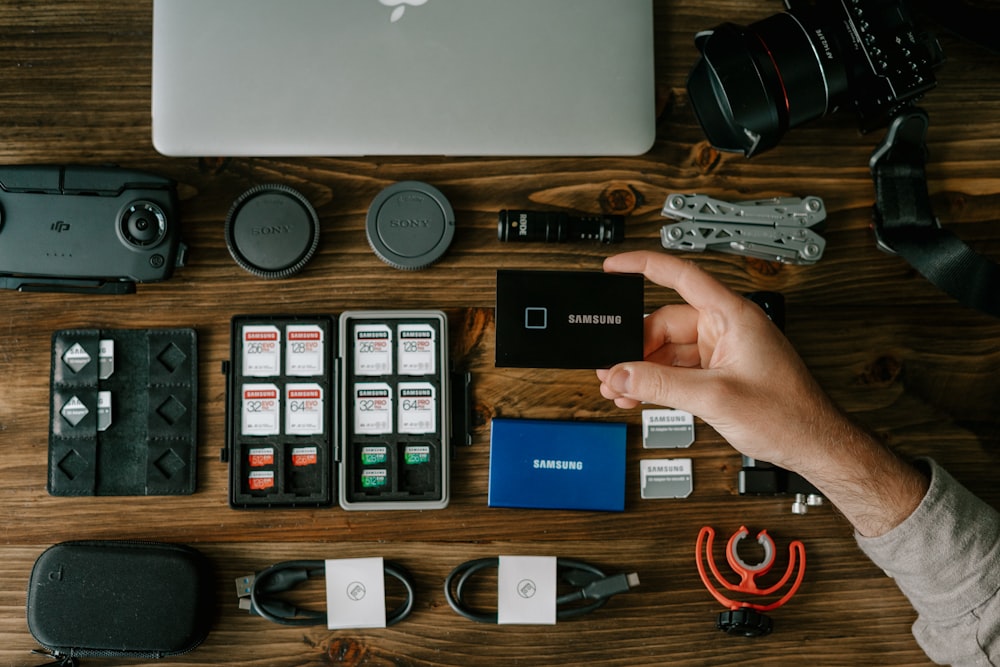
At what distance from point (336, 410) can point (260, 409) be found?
0.12 m

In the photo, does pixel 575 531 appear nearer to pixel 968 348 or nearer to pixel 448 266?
pixel 448 266

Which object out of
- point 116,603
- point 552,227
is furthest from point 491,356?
point 116,603

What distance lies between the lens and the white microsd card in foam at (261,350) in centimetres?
121

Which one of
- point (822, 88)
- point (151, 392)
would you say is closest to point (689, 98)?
point (822, 88)

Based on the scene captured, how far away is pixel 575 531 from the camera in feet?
4.07

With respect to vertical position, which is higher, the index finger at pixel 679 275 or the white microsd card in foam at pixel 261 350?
the index finger at pixel 679 275

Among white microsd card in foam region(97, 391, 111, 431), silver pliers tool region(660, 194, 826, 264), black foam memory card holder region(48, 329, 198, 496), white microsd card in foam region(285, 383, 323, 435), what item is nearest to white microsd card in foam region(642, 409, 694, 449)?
silver pliers tool region(660, 194, 826, 264)

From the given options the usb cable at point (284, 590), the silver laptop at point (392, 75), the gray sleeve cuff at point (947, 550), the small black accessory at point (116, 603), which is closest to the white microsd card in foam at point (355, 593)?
the usb cable at point (284, 590)

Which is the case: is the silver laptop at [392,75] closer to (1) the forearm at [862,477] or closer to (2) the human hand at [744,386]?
(2) the human hand at [744,386]

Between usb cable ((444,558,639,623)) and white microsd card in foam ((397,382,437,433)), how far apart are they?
232 millimetres

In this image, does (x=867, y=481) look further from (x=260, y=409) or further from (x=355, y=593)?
(x=260, y=409)

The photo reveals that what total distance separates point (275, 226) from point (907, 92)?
3.26 feet

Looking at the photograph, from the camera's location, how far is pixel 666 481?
49.1 inches

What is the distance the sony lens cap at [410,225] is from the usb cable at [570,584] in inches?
19.7
